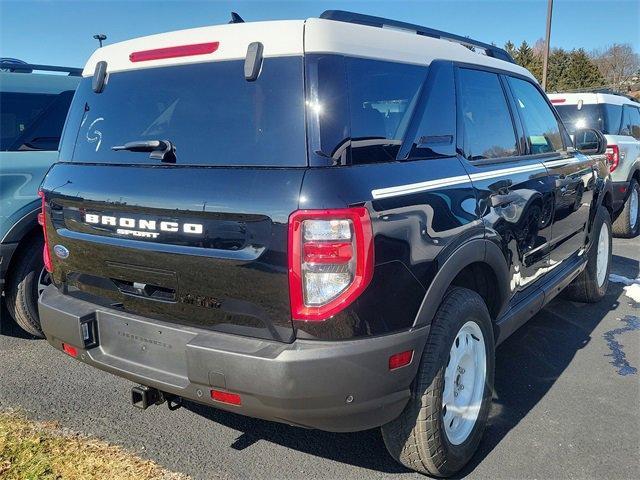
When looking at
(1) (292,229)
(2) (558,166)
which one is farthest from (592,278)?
(1) (292,229)

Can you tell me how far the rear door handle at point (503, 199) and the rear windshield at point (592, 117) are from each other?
557 cm

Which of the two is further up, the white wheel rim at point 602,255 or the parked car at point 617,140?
the parked car at point 617,140

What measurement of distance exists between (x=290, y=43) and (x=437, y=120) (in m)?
0.88

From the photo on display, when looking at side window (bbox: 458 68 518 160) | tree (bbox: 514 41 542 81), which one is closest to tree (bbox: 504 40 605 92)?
tree (bbox: 514 41 542 81)

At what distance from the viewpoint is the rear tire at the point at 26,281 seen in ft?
13.8

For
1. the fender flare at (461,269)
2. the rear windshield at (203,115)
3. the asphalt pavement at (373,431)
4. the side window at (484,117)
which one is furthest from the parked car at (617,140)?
the rear windshield at (203,115)

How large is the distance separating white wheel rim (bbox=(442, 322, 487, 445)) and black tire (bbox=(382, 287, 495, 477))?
0.25ft

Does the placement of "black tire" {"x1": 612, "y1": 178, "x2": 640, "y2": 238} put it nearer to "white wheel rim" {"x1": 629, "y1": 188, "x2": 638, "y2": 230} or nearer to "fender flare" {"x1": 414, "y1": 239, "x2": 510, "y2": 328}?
"white wheel rim" {"x1": 629, "y1": 188, "x2": 638, "y2": 230}

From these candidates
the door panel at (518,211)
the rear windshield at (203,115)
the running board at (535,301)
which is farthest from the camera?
the running board at (535,301)

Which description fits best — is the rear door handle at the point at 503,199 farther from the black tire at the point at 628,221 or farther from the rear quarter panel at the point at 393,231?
the black tire at the point at 628,221

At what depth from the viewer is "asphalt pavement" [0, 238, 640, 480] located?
279cm

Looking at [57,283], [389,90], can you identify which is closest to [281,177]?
[389,90]

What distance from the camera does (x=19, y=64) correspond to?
477cm

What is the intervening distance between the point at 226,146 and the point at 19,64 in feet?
11.4
